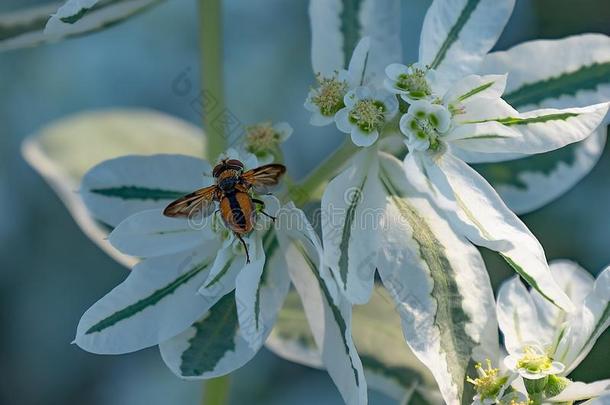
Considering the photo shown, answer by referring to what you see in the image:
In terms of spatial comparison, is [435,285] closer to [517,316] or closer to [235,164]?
[517,316]

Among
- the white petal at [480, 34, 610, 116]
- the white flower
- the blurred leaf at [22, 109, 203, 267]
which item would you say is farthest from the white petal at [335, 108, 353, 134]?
the blurred leaf at [22, 109, 203, 267]

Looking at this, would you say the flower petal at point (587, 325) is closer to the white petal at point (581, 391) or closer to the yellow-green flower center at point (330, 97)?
the white petal at point (581, 391)

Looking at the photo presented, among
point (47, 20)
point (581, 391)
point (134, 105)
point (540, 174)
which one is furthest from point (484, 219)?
point (134, 105)

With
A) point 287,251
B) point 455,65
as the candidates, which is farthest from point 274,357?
point 455,65

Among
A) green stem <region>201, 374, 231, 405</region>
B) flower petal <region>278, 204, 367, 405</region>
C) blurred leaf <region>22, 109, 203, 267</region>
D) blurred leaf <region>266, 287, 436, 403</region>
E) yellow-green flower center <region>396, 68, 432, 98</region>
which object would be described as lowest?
blurred leaf <region>266, 287, 436, 403</region>

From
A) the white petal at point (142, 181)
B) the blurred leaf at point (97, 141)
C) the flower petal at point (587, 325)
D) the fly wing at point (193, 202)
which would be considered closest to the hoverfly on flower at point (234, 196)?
the fly wing at point (193, 202)

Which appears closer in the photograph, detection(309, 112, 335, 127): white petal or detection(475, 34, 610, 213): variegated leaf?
detection(309, 112, 335, 127): white petal

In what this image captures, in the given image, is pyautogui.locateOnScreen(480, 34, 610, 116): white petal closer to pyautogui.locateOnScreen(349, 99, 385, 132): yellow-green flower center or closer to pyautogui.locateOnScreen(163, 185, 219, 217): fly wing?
pyautogui.locateOnScreen(349, 99, 385, 132): yellow-green flower center

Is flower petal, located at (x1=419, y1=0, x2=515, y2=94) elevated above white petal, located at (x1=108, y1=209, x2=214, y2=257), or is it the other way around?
flower petal, located at (x1=419, y1=0, x2=515, y2=94)
